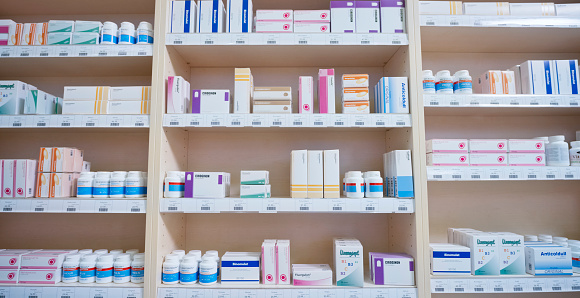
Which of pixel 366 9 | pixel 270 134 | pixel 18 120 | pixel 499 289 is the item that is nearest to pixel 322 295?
pixel 499 289

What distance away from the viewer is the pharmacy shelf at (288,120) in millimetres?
1875

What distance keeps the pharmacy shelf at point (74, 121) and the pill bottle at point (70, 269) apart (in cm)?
78

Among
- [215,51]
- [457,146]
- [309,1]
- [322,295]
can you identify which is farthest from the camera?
[309,1]

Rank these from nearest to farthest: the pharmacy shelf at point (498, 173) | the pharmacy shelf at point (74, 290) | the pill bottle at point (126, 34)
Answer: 1. the pharmacy shelf at point (74, 290)
2. the pharmacy shelf at point (498, 173)
3. the pill bottle at point (126, 34)

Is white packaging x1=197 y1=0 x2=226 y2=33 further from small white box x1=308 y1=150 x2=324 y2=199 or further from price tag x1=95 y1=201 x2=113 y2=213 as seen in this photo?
price tag x1=95 y1=201 x2=113 y2=213

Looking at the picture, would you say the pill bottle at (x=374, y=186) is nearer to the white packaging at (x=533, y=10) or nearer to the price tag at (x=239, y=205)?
the price tag at (x=239, y=205)

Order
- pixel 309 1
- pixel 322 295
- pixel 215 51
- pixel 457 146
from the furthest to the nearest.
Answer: pixel 309 1, pixel 215 51, pixel 457 146, pixel 322 295

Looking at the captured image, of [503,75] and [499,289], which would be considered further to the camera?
[503,75]

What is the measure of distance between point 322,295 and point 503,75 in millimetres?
1765

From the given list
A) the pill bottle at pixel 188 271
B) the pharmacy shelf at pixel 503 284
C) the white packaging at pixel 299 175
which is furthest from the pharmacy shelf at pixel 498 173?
the pill bottle at pixel 188 271

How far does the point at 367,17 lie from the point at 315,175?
3.40ft

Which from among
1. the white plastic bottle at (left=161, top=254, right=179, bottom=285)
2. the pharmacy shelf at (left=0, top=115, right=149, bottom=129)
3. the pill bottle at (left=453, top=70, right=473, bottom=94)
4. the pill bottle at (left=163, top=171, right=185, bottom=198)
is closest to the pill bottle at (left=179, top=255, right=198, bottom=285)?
the white plastic bottle at (left=161, top=254, right=179, bottom=285)

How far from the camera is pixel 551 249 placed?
1.84 m

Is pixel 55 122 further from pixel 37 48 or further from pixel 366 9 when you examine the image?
pixel 366 9
